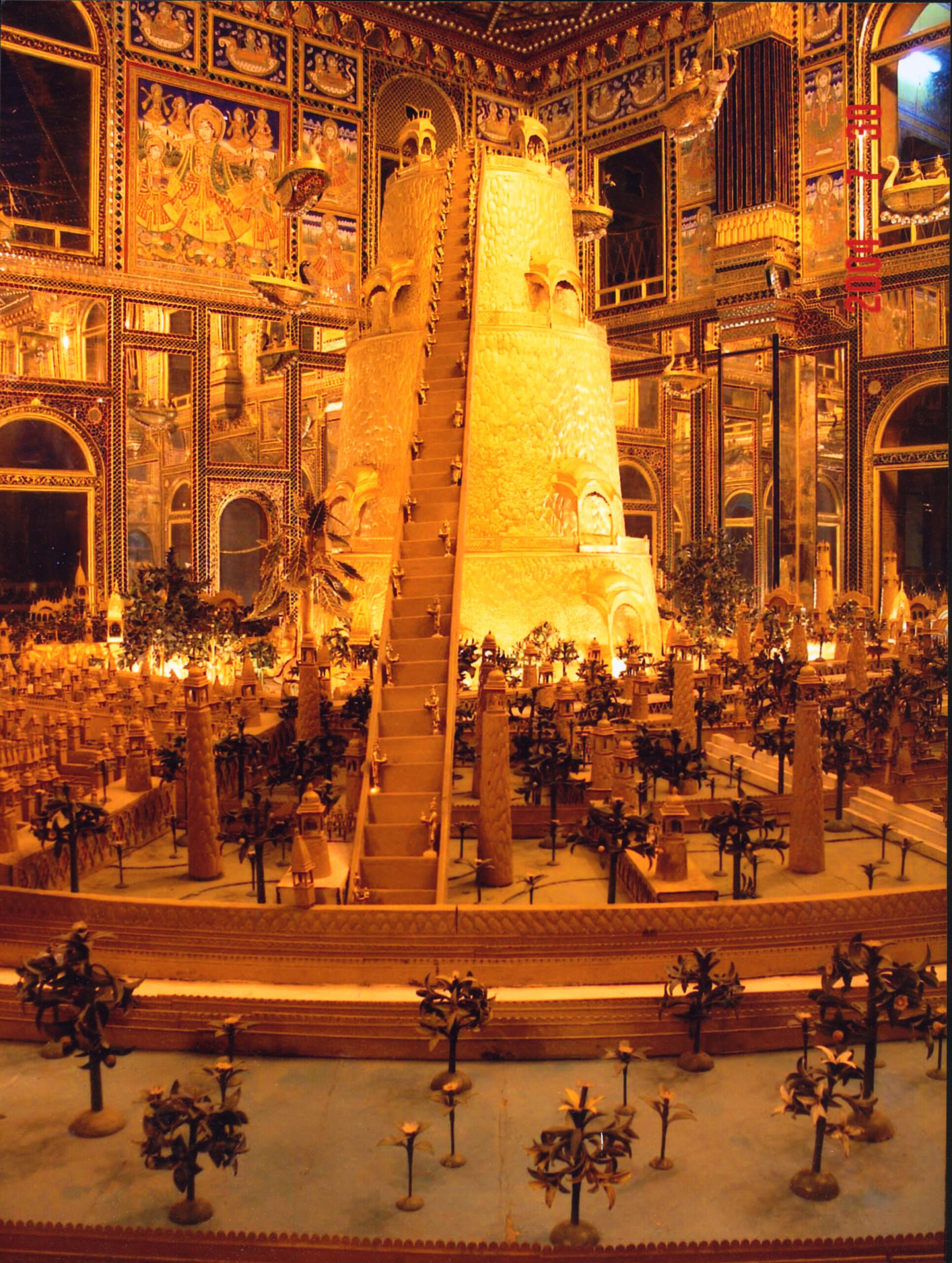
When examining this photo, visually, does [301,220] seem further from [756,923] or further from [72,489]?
[756,923]

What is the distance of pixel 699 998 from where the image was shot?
635 cm

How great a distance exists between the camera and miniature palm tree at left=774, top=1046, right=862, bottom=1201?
514 cm

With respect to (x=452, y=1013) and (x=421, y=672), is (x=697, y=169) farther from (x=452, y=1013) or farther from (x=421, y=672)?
(x=452, y=1013)

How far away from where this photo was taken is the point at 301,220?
85.7 ft

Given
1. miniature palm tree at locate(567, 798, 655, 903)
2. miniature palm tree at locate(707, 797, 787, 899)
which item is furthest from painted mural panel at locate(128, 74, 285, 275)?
miniature palm tree at locate(707, 797, 787, 899)

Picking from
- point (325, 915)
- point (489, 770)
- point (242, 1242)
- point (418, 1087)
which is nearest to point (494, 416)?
point (489, 770)

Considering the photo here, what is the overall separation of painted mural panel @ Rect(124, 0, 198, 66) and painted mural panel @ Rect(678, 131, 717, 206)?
10.5 m

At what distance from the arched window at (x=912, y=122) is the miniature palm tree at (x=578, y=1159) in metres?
4.10

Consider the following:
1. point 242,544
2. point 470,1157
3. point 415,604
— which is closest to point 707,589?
point 415,604

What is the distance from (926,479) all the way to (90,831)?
55.0 feet

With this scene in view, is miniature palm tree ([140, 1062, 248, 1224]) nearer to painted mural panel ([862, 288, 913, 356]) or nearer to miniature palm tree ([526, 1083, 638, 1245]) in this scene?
miniature palm tree ([526, 1083, 638, 1245])

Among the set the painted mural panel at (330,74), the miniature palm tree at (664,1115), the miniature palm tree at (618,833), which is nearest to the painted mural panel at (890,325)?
the painted mural panel at (330,74)

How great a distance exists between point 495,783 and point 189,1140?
393 centimetres

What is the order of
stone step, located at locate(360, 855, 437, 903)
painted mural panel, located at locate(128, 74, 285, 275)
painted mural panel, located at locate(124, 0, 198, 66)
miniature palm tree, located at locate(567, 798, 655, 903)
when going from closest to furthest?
miniature palm tree, located at locate(567, 798, 655, 903) → stone step, located at locate(360, 855, 437, 903) → painted mural panel, located at locate(124, 0, 198, 66) → painted mural panel, located at locate(128, 74, 285, 275)
